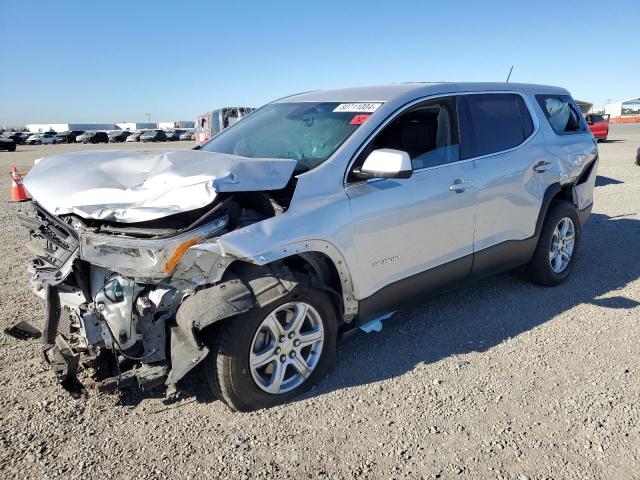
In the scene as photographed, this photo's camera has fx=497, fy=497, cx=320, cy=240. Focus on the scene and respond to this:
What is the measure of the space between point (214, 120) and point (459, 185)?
62.3 feet

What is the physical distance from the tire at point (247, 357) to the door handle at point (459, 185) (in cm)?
132

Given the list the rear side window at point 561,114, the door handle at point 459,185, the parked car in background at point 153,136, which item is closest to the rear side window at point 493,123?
the door handle at point 459,185

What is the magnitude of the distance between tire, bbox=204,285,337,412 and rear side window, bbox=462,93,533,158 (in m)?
1.80

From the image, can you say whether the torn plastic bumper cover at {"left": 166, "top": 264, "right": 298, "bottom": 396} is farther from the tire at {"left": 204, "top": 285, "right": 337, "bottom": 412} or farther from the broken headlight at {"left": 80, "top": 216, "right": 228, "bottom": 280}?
the broken headlight at {"left": 80, "top": 216, "right": 228, "bottom": 280}

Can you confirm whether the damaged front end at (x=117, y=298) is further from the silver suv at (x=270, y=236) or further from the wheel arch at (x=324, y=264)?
the wheel arch at (x=324, y=264)

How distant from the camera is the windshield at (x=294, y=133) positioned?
3.36 m

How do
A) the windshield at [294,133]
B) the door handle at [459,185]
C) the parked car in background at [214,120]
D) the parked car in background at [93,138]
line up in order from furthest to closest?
the parked car in background at [93,138] → the parked car in background at [214,120] → the door handle at [459,185] → the windshield at [294,133]

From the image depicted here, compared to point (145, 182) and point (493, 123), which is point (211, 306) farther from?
point (493, 123)

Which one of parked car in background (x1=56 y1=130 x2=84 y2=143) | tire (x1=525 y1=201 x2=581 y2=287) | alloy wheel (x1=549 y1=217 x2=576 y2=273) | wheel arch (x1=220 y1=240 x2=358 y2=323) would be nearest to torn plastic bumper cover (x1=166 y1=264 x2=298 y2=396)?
wheel arch (x1=220 y1=240 x2=358 y2=323)

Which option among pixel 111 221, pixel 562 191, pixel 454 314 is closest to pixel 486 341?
pixel 454 314

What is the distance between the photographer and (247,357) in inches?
110

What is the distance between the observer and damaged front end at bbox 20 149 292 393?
263 centimetres

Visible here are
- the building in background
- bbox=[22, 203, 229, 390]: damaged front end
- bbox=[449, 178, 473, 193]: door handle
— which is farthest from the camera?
the building in background

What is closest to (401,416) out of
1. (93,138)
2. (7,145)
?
(7,145)
